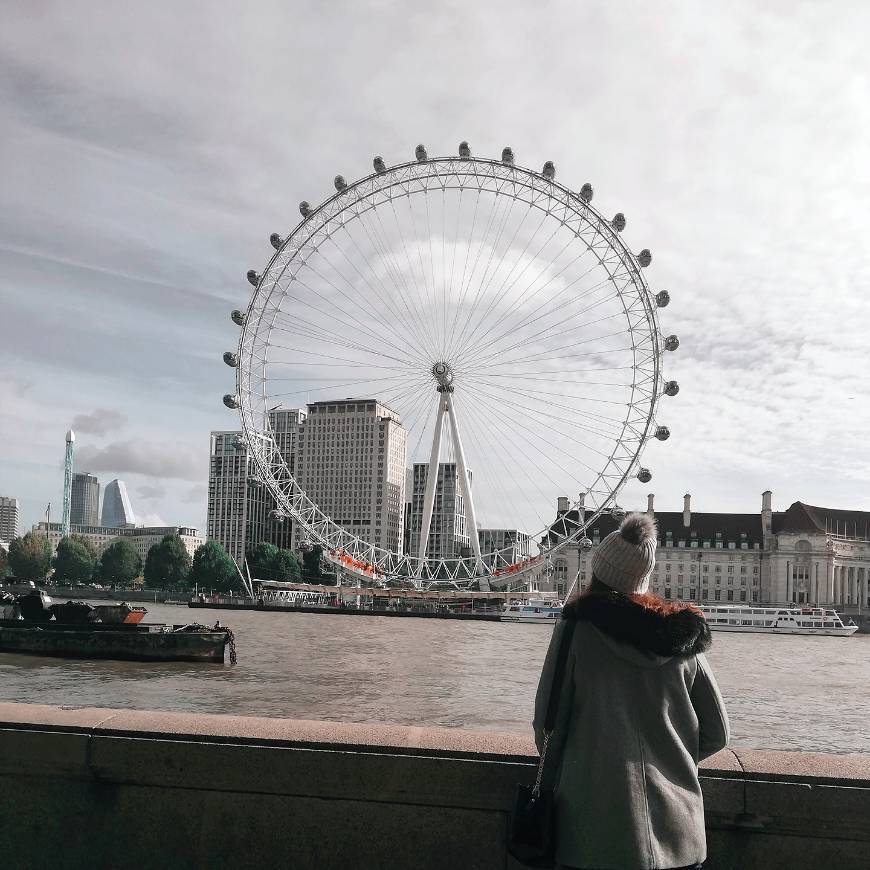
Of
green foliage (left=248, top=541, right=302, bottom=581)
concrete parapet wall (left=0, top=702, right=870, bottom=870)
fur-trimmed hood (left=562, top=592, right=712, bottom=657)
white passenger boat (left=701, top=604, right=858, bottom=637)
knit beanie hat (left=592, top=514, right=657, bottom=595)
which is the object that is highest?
knit beanie hat (left=592, top=514, right=657, bottom=595)

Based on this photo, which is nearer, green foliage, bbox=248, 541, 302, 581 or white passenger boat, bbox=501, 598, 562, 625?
white passenger boat, bbox=501, 598, 562, 625

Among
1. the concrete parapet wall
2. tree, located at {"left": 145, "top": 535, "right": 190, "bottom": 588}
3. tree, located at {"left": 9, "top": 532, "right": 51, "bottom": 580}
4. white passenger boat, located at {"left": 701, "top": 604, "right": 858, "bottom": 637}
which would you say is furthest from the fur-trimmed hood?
tree, located at {"left": 9, "top": 532, "right": 51, "bottom": 580}

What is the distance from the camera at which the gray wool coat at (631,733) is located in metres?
3.47

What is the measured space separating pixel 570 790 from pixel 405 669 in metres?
30.0

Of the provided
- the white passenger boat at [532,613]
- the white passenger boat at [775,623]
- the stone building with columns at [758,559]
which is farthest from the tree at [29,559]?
the white passenger boat at [775,623]

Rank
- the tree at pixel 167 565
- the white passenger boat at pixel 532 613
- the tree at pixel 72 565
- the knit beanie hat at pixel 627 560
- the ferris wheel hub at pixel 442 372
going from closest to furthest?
the knit beanie hat at pixel 627 560 < the ferris wheel hub at pixel 442 372 < the white passenger boat at pixel 532 613 < the tree at pixel 167 565 < the tree at pixel 72 565

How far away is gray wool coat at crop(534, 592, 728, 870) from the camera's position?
11.4 ft

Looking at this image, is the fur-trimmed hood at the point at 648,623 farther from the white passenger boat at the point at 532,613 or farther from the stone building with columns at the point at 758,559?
the stone building with columns at the point at 758,559

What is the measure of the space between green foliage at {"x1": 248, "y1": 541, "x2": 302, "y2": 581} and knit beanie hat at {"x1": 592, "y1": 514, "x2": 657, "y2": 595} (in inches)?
5096

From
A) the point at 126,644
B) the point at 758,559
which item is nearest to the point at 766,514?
the point at 758,559

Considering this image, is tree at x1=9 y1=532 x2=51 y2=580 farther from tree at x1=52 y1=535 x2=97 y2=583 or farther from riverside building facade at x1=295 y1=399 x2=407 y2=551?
riverside building facade at x1=295 y1=399 x2=407 y2=551

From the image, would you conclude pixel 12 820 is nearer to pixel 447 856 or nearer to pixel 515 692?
pixel 447 856

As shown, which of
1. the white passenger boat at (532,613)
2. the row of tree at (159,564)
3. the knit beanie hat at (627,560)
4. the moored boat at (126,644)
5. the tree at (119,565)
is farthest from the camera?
the tree at (119,565)

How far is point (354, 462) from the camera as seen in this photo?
6875 inches
